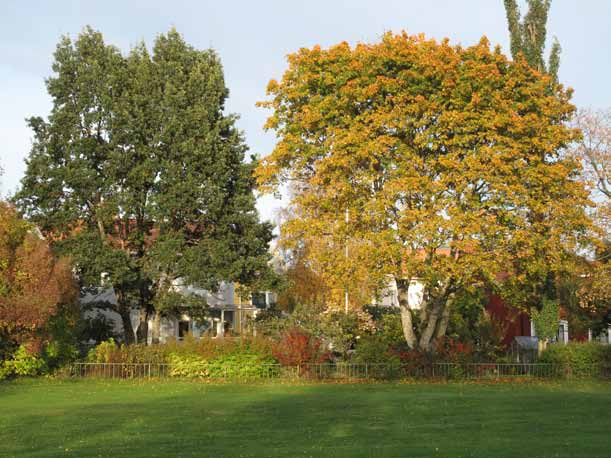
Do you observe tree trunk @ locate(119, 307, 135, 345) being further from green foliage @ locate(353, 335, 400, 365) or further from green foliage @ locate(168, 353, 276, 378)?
green foliage @ locate(353, 335, 400, 365)

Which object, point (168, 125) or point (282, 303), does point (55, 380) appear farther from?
point (282, 303)

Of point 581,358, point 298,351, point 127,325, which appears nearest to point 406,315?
point 298,351

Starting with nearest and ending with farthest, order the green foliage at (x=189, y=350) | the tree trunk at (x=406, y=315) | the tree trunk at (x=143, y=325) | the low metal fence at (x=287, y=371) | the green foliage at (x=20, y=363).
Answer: the green foliage at (x=20, y=363) → the low metal fence at (x=287, y=371) → the green foliage at (x=189, y=350) → the tree trunk at (x=406, y=315) → the tree trunk at (x=143, y=325)

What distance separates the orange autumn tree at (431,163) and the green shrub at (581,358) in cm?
379

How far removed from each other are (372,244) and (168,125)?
12.3 m

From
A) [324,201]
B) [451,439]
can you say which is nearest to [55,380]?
[324,201]

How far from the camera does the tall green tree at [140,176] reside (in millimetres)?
38156

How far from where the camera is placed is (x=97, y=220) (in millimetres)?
39062

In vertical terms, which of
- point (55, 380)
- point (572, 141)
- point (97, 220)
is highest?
point (572, 141)

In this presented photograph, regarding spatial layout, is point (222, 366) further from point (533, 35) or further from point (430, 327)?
point (533, 35)

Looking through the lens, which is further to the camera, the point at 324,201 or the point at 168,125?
the point at 168,125

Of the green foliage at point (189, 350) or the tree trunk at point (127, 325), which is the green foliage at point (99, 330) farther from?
the green foliage at point (189, 350)

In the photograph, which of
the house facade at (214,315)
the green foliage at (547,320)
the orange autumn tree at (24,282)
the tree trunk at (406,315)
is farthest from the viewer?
the house facade at (214,315)

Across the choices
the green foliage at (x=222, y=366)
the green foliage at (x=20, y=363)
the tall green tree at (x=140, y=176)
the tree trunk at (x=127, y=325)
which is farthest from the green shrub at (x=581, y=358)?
the green foliage at (x=20, y=363)
